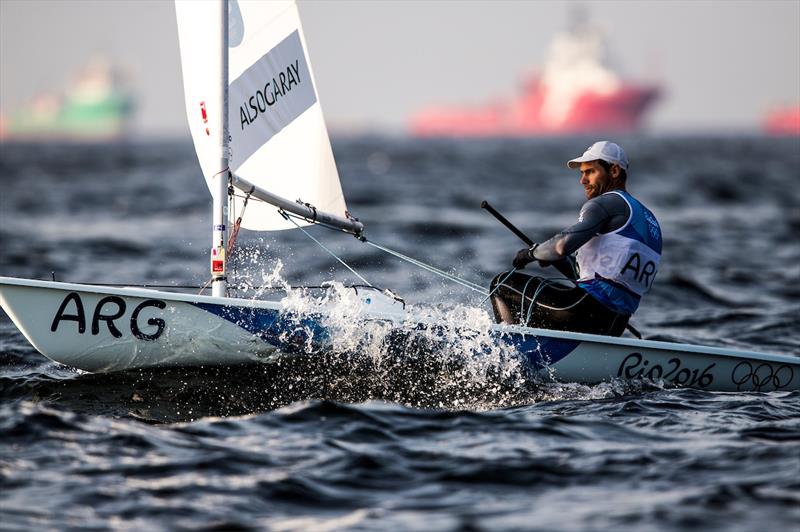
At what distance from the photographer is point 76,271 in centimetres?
1323

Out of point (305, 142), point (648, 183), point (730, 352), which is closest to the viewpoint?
point (730, 352)

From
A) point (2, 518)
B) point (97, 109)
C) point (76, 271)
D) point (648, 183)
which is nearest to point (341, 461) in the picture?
point (2, 518)

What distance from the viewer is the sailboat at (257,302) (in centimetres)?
633

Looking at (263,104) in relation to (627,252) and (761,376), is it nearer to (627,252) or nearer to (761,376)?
(627,252)

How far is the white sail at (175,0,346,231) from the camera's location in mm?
6820

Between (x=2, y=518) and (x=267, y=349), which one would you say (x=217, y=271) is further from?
(x=2, y=518)

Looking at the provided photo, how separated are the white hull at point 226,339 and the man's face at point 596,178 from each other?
0.92 meters

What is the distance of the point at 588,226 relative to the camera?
649cm

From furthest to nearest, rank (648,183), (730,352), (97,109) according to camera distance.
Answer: (97,109), (648,183), (730,352)

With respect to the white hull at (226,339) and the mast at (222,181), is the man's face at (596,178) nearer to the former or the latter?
the white hull at (226,339)

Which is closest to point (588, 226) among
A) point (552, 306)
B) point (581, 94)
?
point (552, 306)

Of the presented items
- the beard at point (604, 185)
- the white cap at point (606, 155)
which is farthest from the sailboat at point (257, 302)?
the white cap at point (606, 155)

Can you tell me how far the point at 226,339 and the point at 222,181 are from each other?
998 mm

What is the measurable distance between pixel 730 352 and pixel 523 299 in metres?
1.40
